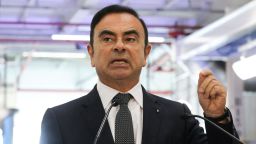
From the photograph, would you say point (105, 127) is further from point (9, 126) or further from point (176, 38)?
point (176, 38)

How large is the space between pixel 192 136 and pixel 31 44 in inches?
247

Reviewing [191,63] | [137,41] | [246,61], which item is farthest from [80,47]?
[137,41]

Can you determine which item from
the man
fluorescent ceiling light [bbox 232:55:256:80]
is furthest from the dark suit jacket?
fluorescent ceiling light [bbox 232:55:256:80]

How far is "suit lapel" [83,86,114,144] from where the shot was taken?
1.51 m

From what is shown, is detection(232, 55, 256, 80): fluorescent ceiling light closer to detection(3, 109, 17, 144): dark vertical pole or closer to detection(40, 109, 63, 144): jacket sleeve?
detection(3, 109, 17, 144): dark vertical pole

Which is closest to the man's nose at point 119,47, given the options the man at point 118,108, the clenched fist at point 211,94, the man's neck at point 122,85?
the man at point 118,108

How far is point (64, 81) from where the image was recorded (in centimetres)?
1152

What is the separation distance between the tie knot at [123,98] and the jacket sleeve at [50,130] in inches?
7.0

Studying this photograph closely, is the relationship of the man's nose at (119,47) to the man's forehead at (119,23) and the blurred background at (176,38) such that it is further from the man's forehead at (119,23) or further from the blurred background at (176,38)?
the blurred background at (176,38)

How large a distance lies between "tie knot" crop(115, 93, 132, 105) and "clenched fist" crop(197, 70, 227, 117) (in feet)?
0.72

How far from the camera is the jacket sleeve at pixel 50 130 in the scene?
1509 millimetres

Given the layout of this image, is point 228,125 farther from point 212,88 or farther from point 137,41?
point 137,41

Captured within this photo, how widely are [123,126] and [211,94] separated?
0.25 metres

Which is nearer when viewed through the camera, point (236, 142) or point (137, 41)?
point (236, 142)
